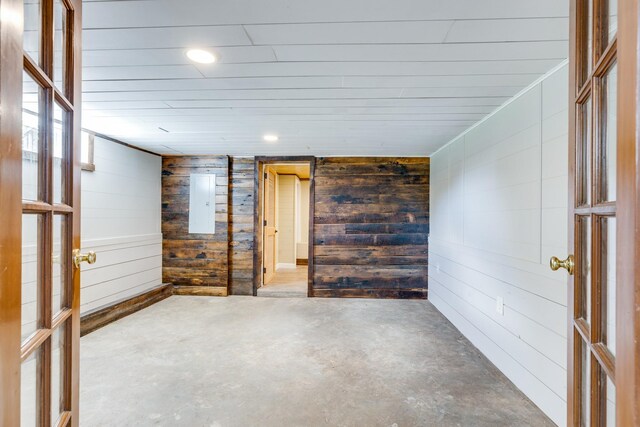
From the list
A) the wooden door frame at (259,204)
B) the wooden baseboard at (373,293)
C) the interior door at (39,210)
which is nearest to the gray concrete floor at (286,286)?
the wooden door frame at (259,204)

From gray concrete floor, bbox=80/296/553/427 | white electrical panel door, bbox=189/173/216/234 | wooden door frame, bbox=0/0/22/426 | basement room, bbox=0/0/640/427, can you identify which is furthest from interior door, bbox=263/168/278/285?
wooden door frame, bbox=0/0/22/426

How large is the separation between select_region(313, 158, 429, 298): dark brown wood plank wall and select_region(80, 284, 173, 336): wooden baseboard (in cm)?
217

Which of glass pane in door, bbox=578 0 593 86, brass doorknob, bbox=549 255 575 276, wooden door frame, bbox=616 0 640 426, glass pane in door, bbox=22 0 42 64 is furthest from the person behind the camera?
brass doorknob, bbox=549 255 575 276

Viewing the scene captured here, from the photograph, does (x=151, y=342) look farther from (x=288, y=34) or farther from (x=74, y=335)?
(x=288, y=34)

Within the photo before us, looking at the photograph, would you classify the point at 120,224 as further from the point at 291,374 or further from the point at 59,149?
the point at 59,149

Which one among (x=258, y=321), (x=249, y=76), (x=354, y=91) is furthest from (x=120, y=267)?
(x=354, y=91)

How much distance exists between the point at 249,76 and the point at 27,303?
1.65 meters

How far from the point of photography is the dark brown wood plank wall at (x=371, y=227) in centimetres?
454

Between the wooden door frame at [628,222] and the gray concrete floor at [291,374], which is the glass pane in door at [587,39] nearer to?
the wooden door frame at [628,222]

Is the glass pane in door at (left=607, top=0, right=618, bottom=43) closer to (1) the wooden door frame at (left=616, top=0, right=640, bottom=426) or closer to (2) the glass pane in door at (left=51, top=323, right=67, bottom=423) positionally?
(1) the wooden door frame at (left=616, top=0, right=640, bottom=426)

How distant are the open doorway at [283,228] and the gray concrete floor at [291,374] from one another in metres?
1.34

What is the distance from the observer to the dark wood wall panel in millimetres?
4648

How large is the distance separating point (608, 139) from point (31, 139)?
1368 mm

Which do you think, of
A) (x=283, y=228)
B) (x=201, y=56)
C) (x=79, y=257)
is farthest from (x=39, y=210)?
(x=283, y=228)
